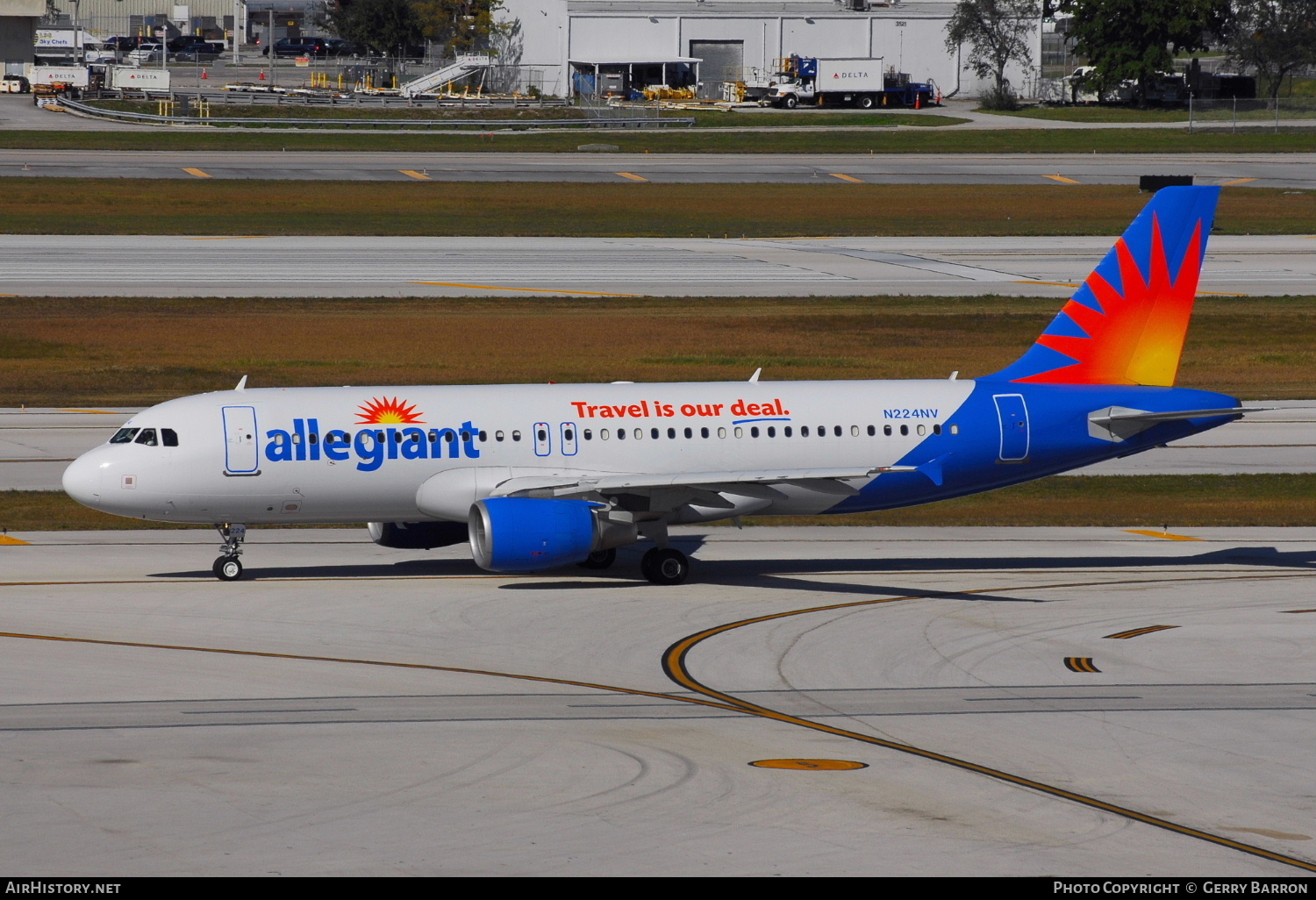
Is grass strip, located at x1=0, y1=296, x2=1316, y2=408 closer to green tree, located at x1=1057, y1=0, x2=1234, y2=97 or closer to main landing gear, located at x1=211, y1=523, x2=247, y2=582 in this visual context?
main landing gear, located at x1=211, y1=523, x2=247, y2=582

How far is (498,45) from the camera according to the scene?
176 meters


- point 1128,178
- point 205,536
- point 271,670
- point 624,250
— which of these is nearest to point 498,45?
point 1128,178

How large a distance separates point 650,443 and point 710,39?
139 meters

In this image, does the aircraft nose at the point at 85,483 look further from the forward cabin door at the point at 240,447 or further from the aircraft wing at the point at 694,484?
the aircraft wing at the point at 694,484

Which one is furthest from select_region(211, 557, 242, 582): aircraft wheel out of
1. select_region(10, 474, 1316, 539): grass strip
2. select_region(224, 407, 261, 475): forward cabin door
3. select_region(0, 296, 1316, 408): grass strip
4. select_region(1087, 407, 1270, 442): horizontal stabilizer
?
select_region(0, 296, 1316, 408): grass strip

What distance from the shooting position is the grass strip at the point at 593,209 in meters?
92.9

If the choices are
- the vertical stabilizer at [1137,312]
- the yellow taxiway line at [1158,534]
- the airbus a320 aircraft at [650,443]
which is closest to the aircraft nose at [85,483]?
the airbus a320 aircraft at [650,443]

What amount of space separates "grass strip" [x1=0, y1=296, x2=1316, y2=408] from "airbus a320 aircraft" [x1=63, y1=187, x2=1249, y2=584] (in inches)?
791

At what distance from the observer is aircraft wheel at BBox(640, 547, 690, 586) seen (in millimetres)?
34250

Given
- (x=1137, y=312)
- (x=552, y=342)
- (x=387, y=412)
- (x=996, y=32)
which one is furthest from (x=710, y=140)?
(x=387, y=412)

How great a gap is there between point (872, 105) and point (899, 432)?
428 ft

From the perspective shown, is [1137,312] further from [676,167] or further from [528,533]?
[676,167]

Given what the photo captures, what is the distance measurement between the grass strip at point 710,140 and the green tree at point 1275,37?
57.1 feet

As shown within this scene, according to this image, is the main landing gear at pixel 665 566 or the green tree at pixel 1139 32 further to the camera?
the green tree at pixel 1139 32
